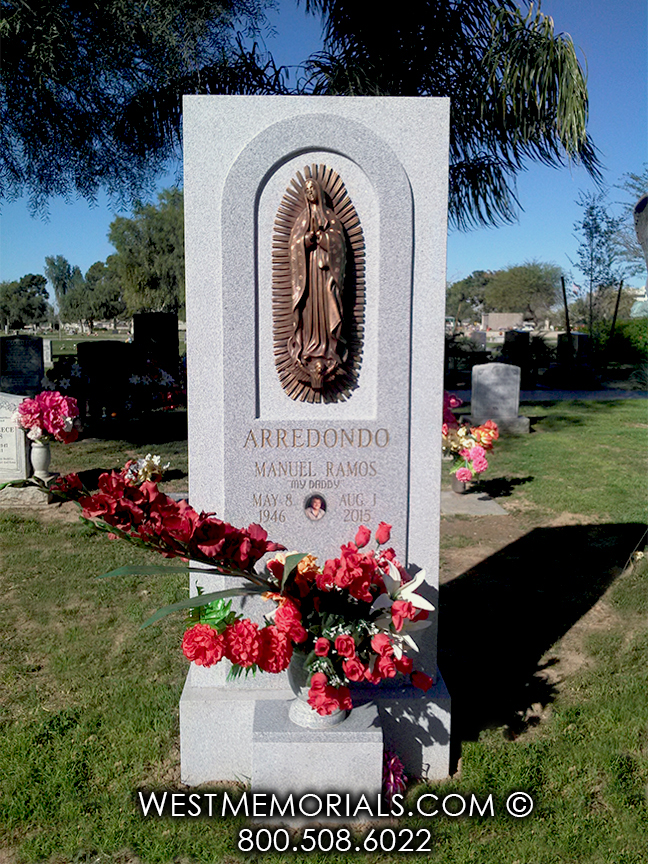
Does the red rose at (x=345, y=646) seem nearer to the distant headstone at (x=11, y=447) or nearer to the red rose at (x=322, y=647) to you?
the red rose at (x=322, y=647)

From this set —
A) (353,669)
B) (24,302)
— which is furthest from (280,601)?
(24,302)

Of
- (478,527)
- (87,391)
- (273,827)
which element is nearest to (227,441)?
(273,827)

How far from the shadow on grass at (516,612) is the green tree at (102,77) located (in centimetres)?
716

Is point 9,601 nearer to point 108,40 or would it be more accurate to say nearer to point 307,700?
point 307,700

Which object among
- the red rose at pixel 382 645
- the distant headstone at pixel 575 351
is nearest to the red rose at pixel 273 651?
the red rose at pixel 382 645

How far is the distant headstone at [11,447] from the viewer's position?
8.20 m

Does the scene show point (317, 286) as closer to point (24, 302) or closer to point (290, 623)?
point (290, 623)

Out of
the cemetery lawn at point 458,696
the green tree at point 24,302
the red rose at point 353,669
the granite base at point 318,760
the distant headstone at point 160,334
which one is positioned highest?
the green tree at point 24,302

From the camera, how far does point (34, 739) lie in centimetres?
358

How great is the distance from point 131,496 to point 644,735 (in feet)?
8.98

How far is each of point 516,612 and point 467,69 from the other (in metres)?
7.49

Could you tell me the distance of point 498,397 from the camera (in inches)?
476

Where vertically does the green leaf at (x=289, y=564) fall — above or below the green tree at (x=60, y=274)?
below

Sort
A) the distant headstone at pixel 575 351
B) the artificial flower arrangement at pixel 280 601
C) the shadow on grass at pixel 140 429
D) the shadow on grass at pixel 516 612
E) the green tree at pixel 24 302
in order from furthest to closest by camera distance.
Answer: the green tree at pixel 24 302
the distant headstone at pixel 575 351
the shadow on grass at pixel 140 429
the shadow on grass at pixel 516 612
the artificial flower arrangement at pixel 280 601
